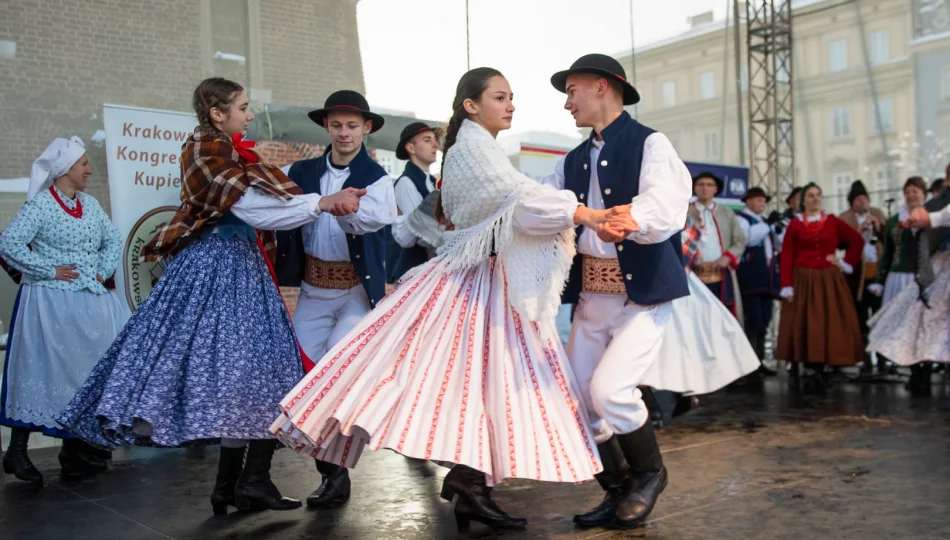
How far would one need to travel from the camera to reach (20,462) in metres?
4.42

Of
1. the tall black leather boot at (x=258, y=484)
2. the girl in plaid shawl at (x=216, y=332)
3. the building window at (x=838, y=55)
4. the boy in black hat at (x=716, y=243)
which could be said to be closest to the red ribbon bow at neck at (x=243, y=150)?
the girl in plaid shawl at (x=216, y=332)

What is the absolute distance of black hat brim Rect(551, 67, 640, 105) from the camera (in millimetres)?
3279

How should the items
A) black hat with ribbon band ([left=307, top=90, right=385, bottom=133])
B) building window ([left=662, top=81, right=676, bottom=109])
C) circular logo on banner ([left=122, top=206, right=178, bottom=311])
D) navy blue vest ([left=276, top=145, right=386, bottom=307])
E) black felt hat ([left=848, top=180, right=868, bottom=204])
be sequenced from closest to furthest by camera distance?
navy blue vest ([left=276, top=145, right=386, bottom=307]), black hat with ribbon band ([left=307, top=90, right=385, bottom=133]), circular logo on banner ([left=122, top=206, right=178, bottom=311]), black felt hat ([left=848, top=180, right=868, bottom=204]), building window ([left=662, top=81, right=676, bottom=109])

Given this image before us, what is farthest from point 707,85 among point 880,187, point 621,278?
point 621,278

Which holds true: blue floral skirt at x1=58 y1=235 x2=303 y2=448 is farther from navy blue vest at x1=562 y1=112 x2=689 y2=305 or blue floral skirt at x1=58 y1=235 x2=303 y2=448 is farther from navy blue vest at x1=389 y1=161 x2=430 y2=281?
navy blue vest at x1=389 y1=161 x2=430 y2=281

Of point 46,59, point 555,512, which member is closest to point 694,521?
point 555,512

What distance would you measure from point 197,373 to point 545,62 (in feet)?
21.6

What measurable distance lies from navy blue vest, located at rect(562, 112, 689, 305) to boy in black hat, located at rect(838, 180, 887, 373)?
5.94m

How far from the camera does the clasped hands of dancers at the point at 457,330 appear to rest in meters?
2.87

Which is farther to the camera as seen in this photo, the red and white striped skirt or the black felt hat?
the black felt hat

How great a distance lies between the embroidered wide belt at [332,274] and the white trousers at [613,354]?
98 cm

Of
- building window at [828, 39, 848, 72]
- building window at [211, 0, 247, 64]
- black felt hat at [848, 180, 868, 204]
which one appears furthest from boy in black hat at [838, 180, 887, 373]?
building window at [211, 0, 247, 64]

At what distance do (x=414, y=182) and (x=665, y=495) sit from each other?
2237 millimetres

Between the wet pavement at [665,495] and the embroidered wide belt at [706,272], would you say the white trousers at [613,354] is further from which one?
the embroidered wide belt at [706,272]
